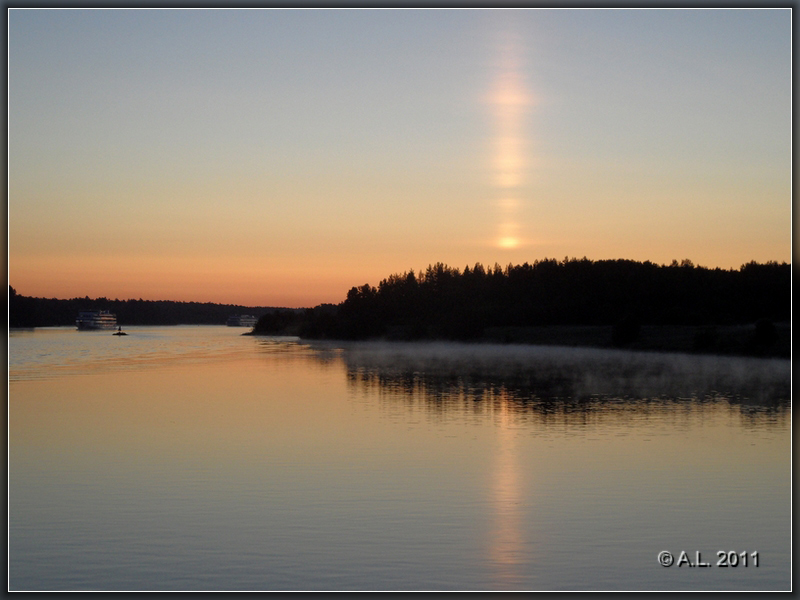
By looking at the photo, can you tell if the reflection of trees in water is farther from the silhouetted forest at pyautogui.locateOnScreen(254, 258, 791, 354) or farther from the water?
the silhouetted forest at pyautogui.locateOnScreen(254, 258, 791, 354)

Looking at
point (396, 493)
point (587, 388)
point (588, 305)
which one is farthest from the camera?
point (588, 305)

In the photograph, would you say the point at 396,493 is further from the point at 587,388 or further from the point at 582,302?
the point at 582,302

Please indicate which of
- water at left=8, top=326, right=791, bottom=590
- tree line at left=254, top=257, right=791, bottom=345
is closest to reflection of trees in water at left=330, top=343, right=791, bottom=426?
water at left=8, top=326, right=791, bottom=590

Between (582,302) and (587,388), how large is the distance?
10931cm

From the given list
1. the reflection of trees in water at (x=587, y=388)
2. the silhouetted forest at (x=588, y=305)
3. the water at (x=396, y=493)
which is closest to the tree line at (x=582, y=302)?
the silhouetted forest at (x=588, y=305)

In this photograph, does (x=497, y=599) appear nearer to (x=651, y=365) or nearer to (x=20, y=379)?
(x=20, y=379)

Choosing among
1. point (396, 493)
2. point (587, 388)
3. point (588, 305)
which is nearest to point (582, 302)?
point (588, 305)

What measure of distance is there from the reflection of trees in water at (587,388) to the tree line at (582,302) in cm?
5066

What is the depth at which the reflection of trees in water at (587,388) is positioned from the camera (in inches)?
1340

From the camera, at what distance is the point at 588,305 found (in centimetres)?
15050

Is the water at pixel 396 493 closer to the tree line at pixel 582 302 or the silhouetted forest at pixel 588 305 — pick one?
the silhouetted forest at pixel 588 305

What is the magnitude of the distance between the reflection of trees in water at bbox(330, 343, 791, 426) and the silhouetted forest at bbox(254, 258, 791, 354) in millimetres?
29705

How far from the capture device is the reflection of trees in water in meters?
34.0

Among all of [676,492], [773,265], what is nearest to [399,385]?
[676,492]
